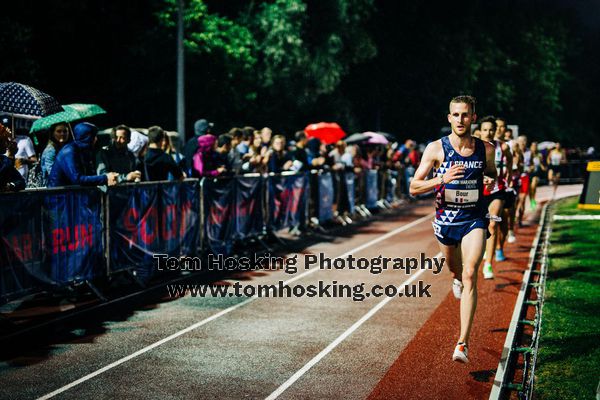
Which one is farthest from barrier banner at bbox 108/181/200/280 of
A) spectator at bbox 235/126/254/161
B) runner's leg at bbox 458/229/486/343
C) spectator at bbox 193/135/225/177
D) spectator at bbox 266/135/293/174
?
runner's leg at bbox 458/229/486/343

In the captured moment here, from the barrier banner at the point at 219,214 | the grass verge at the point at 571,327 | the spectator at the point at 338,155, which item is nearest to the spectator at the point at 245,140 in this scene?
the barrier banner at the point at 219,214

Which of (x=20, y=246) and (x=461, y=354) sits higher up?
(x=20, y=246)

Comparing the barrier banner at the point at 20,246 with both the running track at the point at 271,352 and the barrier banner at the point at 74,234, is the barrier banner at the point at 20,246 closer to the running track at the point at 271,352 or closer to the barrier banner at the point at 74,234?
the barrier banner at the point at 74,234

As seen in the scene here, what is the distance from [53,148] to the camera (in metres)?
10.3

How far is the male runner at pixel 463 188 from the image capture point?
6.84 m

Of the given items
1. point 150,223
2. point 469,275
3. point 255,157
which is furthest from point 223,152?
point 469,275

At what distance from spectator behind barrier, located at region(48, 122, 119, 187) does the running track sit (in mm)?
1592

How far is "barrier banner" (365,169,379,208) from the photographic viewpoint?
22688 mm

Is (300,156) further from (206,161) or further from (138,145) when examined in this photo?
(138,145)

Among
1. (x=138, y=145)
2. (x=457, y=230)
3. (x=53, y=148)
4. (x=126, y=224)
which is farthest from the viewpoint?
(x=138, y=145)

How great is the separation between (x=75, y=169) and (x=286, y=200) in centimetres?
694

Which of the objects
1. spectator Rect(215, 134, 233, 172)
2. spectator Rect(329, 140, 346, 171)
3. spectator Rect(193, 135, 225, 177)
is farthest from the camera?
spectator Rect(329, 140, 346, 171)

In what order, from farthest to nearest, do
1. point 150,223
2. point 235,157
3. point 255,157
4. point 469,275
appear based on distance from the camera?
1. point 255,157
2. point 235,157
3. point 150,223
4. point 469,275

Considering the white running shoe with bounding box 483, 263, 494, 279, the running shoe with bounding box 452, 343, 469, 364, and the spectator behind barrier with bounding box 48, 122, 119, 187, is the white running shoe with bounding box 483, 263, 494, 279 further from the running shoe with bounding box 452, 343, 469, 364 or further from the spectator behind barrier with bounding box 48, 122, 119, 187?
the spectator behind barrier with bounding box 48, 122, 119, 187
